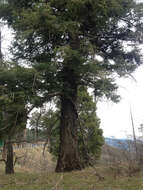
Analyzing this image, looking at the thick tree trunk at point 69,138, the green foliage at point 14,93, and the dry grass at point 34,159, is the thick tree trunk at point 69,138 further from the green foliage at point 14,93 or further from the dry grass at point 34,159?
the green foliage at point 14,93

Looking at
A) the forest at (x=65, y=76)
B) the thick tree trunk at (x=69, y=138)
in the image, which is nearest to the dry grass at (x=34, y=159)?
the forest at (x=65, y=76)

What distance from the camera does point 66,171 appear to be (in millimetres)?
7078

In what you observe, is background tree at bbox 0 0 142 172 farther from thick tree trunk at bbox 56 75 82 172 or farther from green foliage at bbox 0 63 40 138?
green foliage at bbox 0 63 40 138

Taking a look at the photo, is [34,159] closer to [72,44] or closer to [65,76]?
[65,76]

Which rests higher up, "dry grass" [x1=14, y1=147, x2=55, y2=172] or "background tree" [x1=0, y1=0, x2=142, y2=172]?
"background tree" [x1=0, y1=0, x2=142, y2=172]

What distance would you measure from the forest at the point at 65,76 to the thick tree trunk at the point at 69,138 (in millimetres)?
35

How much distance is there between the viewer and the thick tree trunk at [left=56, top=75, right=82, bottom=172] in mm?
7207

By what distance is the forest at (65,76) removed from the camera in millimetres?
5602

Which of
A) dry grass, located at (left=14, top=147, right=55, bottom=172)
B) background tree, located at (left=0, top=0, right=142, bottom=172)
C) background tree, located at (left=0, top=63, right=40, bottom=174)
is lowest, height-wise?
dry grass, located at (left=14, top=147, right=55, bottom=172)

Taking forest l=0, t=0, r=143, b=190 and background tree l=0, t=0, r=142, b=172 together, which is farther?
background tree l=0, t=0, r=142, b=172

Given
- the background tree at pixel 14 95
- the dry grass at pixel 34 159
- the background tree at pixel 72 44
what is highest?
the background tree at pixel 72 44

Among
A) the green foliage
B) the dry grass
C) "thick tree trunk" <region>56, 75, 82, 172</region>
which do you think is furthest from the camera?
"thick tree trunk" <region>56, 75, 82, 172</region>

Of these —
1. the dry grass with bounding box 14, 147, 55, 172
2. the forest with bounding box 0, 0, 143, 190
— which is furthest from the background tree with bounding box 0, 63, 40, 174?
the dry grass with bounding box 14, 147, 55, 172

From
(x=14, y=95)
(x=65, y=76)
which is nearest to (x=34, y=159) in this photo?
(x=65, y=76)
